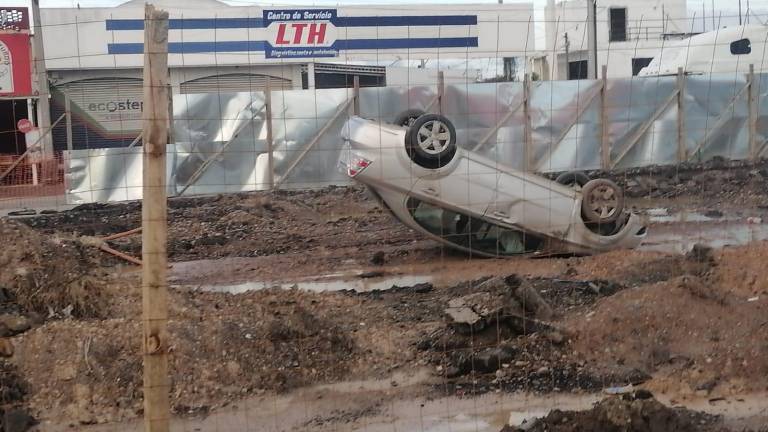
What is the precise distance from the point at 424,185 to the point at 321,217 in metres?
6.25

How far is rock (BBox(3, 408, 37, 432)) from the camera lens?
19.9 feet

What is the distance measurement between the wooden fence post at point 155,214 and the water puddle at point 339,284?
19.2ft

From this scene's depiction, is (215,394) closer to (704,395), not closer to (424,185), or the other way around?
(704,395)

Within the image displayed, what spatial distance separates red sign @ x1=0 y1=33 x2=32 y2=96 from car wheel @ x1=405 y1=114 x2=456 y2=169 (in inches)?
784

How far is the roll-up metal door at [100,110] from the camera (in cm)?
2959

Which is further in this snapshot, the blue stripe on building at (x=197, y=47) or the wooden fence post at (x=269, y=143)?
the blue stripe on building at (x=197, y=47)

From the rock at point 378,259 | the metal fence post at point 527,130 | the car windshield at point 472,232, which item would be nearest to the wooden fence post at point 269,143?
the metal fence post at point 527,130

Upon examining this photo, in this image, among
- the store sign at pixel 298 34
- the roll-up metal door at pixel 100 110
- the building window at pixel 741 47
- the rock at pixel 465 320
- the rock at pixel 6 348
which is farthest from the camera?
the store sign at pixel 298 34

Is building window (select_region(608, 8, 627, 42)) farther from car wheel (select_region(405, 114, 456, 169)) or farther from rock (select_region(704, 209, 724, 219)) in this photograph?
car wheel (select_region(405, 114, 456, 169))

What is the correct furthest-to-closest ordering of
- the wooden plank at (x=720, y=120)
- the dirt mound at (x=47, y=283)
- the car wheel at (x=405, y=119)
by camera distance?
the wooden plank at (x=720, y=120) → the car wheel at (x=405, y=119) → the dirt mound at (x=47, y=283)

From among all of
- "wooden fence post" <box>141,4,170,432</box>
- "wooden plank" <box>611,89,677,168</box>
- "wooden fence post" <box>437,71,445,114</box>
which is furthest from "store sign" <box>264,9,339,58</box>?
"wooden fence post" <box>141,4,170,432</box>

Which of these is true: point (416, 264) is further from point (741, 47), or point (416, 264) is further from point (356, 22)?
point (356, 22)

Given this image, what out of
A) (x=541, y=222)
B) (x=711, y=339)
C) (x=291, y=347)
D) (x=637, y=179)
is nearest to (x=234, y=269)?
(x=541, y=222)

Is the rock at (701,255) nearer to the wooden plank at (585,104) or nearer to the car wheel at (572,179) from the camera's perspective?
the car wheel at (572,179)
